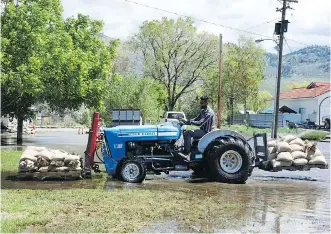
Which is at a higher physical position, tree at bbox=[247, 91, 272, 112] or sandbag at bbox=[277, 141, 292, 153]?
tree at bbox=[247, 91, 272, 112]

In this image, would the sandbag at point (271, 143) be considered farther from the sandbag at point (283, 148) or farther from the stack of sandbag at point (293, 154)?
the sandbag at point (283, 148)

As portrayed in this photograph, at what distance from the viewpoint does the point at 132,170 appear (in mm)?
11742

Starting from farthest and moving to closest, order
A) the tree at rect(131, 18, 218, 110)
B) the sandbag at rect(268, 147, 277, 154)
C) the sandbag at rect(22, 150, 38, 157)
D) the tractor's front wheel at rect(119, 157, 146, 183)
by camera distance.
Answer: the tree at rect(131, 18, 218, 110)
the sandbag at rect(268, 147, 277, 154)
the sandbag at rect(22, 150, 38, 157)
the tractor's front wheel at rect(119, 157, 146, 183)

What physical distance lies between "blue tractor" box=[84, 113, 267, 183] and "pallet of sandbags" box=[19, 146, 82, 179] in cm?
36

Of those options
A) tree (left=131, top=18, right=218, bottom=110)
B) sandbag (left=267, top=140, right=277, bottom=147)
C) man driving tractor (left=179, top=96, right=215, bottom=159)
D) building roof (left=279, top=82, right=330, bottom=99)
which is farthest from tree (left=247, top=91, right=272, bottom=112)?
man driving tractor (left=179, top=96, right=215, bottom=159)

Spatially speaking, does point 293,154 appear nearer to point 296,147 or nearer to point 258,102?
point 296,147

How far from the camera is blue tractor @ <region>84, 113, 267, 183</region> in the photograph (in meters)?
12.1

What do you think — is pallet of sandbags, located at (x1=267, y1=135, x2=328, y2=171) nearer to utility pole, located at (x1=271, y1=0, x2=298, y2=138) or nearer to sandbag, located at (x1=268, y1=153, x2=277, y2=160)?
sandbag, located at (x1=268, y1=153, x2=277, y2=160)

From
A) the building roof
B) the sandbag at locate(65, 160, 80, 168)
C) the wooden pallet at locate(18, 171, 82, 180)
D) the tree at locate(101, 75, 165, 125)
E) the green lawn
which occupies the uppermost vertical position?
the building roof

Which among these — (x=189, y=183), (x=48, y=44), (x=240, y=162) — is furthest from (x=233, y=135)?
(x=48, y=44)

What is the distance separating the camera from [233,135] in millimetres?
12609

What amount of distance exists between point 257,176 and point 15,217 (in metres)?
8.31

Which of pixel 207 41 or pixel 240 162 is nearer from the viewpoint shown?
pixel 240 162

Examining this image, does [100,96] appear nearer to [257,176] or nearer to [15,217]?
[257,176]
